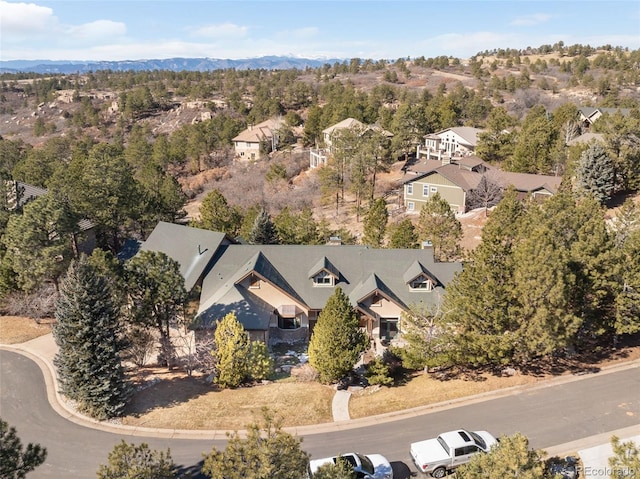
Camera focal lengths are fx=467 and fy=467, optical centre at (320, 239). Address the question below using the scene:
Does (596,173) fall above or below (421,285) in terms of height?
above

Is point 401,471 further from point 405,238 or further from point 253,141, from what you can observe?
point 253,141

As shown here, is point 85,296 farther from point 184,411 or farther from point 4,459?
point 4,459

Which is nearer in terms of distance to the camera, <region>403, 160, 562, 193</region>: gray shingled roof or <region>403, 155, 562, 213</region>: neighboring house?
<region>403, 160, 562, 193</region>: gray shingled roof

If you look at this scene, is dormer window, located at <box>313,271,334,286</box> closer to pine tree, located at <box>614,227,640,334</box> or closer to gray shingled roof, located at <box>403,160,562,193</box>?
pine tree, located at <box>614,227,640,334</box>

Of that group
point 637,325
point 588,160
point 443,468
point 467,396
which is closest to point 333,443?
point 443,468

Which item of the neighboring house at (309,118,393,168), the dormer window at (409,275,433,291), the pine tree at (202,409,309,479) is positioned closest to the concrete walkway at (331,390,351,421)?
the dormer window at (409,275,433,291)

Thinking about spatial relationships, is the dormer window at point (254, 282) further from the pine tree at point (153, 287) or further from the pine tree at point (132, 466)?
the pine tree at point (132, 466)

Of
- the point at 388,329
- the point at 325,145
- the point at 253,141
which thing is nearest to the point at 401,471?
the point at 388,329
